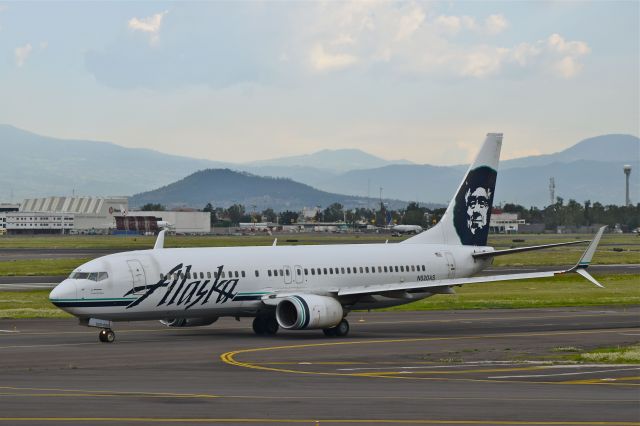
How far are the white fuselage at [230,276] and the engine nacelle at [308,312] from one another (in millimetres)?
1153

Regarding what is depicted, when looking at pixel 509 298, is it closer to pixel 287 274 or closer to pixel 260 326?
pixel 287 274

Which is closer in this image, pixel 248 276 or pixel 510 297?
pixel 248 276

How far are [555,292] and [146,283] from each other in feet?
124

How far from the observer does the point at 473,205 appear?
5853 centimetres

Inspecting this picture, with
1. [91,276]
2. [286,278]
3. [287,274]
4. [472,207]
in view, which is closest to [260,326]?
[286,278]

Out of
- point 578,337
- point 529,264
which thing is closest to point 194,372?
point 578,337

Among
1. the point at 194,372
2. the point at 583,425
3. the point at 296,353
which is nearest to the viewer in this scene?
the point at 583,425

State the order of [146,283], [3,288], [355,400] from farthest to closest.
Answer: [3,288], [146,283], [355,400]

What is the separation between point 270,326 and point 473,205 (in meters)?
13.3

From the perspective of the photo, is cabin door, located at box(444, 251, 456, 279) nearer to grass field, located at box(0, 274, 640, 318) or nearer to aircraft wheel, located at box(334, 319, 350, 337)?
aircraft wheel, located at box(334, 319, 350, 337)

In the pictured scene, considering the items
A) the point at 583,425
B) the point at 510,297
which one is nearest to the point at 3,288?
the point at 510,297

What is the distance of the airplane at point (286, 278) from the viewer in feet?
153

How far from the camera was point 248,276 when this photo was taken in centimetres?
4975

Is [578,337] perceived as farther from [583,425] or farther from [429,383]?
[583,425]
